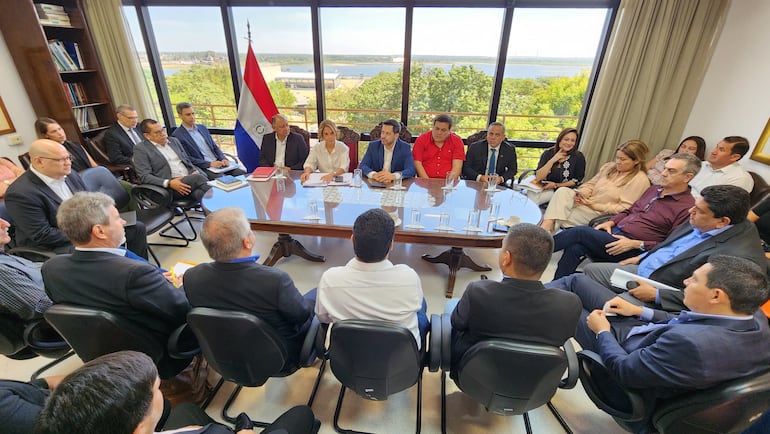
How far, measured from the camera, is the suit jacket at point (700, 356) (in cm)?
100

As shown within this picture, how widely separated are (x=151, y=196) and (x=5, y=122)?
1959mm

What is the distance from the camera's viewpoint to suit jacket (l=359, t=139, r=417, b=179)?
324cm

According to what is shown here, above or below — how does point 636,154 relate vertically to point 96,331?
above

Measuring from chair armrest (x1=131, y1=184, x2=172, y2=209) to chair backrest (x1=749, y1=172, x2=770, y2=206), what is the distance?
5019 millimetres

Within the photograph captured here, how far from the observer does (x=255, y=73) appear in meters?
4.02

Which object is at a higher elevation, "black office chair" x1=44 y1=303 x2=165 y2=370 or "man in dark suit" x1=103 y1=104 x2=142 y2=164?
"man in dark suit" x1=103 y1=104 x2=142 y2=164

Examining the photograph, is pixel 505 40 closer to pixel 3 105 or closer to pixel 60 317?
pixel 60 317

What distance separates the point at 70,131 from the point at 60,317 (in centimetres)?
381

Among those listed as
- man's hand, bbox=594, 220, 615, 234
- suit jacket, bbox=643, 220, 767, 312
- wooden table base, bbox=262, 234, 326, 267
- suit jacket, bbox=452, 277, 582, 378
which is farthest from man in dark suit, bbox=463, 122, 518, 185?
suit jacket, bbox=452, 277, 582, 378

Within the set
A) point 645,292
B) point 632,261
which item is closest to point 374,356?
point 645,292

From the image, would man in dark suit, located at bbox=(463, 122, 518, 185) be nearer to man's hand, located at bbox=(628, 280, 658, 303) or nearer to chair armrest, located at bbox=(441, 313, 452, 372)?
man's hand, located at bbox=(628, 280, 658, 303)

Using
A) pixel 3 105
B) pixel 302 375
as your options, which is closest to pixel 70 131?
pixel 3 105

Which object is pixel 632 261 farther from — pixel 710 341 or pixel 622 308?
pixel 710 341

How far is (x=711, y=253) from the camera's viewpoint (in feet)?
5.35
